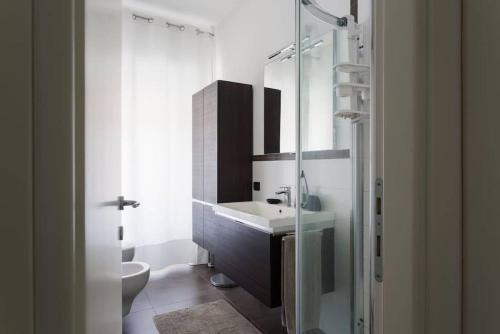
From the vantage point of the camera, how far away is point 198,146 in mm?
3320

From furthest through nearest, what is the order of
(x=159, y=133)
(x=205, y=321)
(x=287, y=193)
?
(x=159, y=133), (x=287, y=193), (x=205, y=321)

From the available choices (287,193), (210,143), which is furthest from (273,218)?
(210,143)

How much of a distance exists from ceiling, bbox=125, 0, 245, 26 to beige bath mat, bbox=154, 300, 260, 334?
3192mm

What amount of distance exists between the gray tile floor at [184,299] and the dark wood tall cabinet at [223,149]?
425 mm

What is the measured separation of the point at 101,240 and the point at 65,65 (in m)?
0.48

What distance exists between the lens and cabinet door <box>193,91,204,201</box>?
323 centimetres

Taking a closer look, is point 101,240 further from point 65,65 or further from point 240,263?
point 240,263

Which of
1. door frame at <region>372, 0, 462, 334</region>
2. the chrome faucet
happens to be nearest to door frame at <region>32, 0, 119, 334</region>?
door frame at <region>372, 0, 462, 334</region>

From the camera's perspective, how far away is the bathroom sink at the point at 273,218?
1537 millimetres

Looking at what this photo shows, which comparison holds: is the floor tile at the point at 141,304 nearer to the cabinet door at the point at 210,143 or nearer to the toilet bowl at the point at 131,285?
the toilet bowl at the point at 131,285

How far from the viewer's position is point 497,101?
52cm

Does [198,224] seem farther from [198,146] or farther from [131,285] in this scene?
[131,285]

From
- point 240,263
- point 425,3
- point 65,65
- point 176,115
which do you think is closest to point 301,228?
point 240,263

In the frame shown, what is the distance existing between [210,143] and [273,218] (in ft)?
4.68
